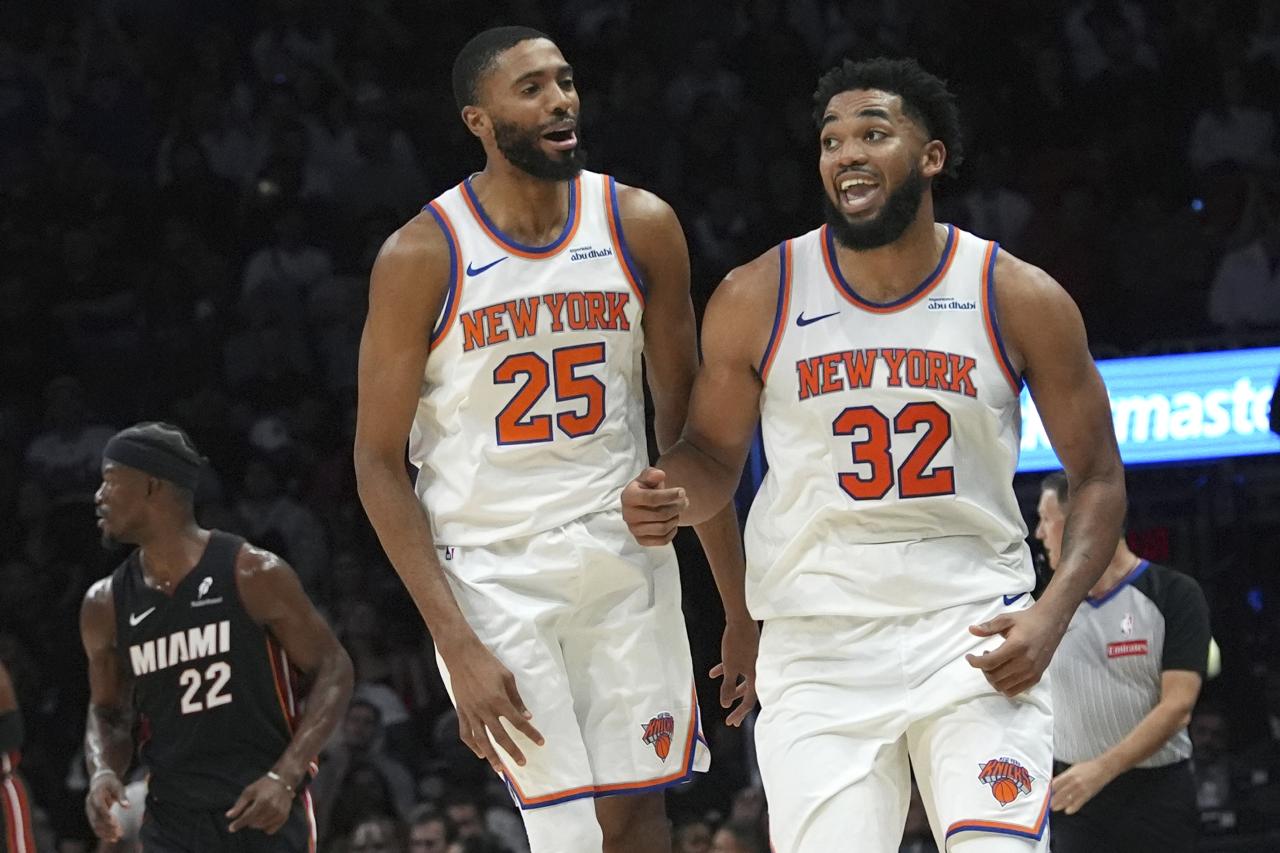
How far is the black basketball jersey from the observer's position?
5.91 m

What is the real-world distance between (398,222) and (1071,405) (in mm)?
7553

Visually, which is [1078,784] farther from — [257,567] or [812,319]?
[257,567]

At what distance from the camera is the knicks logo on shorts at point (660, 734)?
14.2 ft

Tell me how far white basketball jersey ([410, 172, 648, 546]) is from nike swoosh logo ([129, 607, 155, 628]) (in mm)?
1968

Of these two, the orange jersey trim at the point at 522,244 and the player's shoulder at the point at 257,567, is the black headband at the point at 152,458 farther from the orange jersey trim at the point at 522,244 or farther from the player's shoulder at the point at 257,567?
the orange jersey trim at the point at 522,244

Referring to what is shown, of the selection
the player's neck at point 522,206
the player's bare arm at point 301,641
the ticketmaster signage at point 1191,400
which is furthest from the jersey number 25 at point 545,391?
the ticketmaster signage at point 1191,400

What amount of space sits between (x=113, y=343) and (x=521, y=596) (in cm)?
725

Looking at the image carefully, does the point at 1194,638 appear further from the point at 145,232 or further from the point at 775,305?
the point at 145,232

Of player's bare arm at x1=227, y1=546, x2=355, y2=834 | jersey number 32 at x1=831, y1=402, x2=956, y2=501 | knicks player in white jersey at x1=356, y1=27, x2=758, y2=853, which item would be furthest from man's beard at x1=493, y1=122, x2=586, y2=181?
player's bare arm at x1=227, y1=546, x2=355, y2=834

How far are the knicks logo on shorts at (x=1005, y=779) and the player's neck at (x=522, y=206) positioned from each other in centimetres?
152

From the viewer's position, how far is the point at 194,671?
5.93 meters

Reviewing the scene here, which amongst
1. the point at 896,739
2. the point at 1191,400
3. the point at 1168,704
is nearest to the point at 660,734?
the point at 896,739

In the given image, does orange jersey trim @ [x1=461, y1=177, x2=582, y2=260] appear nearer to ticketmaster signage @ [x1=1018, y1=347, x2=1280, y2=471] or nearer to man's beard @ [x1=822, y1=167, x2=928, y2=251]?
man's beard @ [x1=822, y1=167, x2=928, y2=251]

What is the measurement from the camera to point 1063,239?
1029 centimetres
